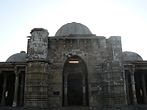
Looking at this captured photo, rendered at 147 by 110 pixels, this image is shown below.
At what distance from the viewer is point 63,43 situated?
1201 cm

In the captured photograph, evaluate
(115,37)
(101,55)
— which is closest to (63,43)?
(101,55)

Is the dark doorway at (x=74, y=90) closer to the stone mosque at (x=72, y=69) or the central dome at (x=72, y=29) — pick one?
the stone mosque at (x=72, y=69)

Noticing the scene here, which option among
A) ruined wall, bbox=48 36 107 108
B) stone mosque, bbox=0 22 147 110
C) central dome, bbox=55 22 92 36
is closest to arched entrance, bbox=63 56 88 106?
stone mosque, bbox=0 22 147 110

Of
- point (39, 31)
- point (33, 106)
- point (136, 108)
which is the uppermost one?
point (39, 31)

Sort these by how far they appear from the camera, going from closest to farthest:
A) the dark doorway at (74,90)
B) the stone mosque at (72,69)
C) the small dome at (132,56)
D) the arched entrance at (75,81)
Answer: the stone mosque at (72,69) < the arched entrance at (75,81) < the dark doorway at (74,90) < the small dome at (132,56)

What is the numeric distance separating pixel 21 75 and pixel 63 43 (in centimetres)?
1011

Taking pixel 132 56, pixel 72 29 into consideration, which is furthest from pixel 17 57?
pixel 132 56

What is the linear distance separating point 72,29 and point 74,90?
A: 626 centimetres

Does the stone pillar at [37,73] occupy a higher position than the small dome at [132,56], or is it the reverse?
the small dome at [132,56]

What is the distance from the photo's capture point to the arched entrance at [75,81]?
41.6 ft

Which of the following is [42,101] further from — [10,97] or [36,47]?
[10,97]

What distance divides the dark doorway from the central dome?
4.88 meters

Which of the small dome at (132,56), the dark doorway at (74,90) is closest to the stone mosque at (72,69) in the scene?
the dark doorway at (74,90)

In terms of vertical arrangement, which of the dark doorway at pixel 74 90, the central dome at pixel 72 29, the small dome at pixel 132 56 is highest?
the central dome at pixel 72 29
